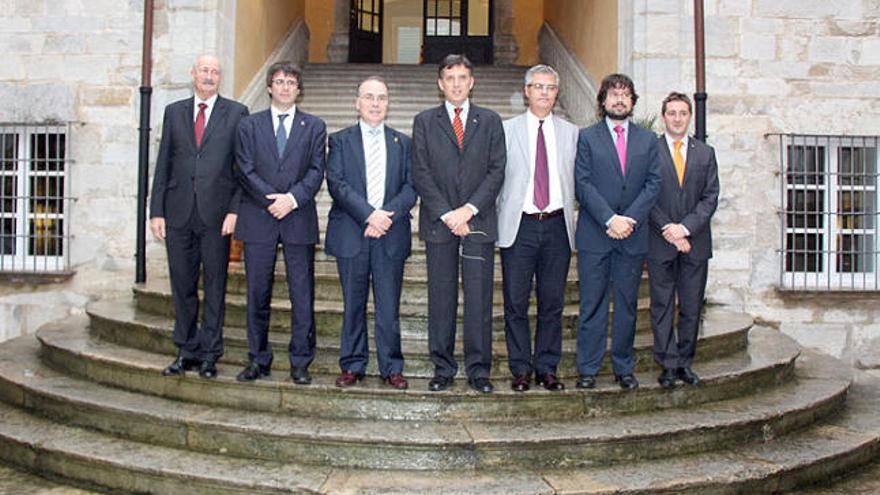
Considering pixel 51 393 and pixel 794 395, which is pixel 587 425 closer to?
pixel 794 395

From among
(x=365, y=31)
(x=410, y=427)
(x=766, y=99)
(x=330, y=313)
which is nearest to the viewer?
(x=410, y=427)

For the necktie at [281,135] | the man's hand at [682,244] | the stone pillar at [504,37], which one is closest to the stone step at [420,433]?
the man's hand at [682,244]

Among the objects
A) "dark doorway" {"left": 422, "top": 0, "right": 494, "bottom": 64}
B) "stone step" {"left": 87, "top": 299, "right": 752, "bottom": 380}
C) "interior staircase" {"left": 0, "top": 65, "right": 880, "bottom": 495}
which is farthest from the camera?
"dark doorway" {"left": 422, "top": 0, "right": 494, "bottom": 64}

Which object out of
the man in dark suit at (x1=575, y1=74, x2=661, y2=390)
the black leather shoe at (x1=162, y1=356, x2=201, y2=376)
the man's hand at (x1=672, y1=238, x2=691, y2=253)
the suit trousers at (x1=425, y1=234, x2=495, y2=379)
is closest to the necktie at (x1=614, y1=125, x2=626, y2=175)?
the man in dark suit at (x1=575, y1=74, x2=661, y2=390)

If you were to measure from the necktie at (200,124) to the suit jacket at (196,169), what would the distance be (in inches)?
0.9

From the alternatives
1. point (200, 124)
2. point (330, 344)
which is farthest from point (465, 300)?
point (200, 124)

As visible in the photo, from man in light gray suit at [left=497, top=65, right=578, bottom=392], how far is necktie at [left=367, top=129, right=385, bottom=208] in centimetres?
61

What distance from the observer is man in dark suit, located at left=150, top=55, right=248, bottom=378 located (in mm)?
4402

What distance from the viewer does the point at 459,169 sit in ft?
14.0

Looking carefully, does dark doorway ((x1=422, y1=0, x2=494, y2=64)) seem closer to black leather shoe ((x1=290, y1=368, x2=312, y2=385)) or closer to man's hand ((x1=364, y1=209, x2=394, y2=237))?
man's hand ((x1=364, y1=209, x2=394, y2=237))

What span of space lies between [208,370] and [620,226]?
2.23 meters

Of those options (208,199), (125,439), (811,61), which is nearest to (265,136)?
(208,199)

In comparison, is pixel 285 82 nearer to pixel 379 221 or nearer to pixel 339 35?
pixel 379 221

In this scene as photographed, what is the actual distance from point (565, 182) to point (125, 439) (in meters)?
2.56
